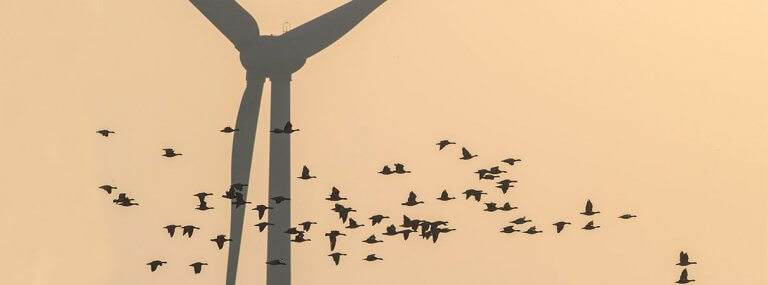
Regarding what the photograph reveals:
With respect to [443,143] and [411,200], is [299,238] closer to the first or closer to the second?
[411,200]

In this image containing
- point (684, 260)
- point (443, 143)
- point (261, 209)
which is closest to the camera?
point (261, 209)

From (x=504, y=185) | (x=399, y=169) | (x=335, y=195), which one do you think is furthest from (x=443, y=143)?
(x=335, y=195)

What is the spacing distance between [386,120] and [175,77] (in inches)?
44.9

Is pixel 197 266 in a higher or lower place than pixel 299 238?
lower

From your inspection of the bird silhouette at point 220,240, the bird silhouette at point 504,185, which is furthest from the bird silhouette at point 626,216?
the bird silhouette at point 220,240

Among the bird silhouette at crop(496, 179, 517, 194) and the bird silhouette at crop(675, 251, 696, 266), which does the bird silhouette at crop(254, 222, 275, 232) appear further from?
the bird silhouette at crop(675, 251, 696, 266)

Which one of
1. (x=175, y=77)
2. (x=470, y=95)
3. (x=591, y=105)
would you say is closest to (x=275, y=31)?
(x=175, y=77)

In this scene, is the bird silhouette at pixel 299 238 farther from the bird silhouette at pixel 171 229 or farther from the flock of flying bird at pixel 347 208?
the bird silhouette at pixel 171 229

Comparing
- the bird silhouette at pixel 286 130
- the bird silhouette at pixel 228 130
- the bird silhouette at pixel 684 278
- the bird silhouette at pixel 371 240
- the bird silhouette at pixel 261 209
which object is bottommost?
the bird silhouette at pixel 684 278

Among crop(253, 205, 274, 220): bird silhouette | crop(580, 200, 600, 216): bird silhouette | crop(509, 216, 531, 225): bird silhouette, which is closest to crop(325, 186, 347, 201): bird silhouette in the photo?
crop(253, 205, 274, 220): bird silhouette

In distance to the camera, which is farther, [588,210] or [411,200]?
[588,210]

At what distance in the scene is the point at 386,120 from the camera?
27.1 ft

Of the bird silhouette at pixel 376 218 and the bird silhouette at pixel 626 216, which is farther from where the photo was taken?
the bird silhouette at pixel 626 216

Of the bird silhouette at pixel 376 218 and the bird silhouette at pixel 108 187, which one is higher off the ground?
the bird silhouette at pixel 108 187
